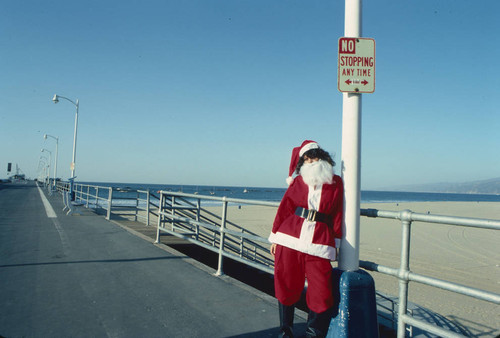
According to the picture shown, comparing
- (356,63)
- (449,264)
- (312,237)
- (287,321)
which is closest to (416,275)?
(312,237)

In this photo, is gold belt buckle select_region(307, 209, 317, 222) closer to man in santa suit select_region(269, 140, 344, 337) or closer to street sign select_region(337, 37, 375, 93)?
man in santa suit select_region(269, 140, 344, 337)

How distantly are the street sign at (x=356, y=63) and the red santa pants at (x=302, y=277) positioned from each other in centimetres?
130

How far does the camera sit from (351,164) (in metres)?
2.56

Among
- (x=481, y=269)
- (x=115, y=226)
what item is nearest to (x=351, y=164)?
(x=115, y=226)

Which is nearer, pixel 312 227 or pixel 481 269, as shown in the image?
pixel 312 227

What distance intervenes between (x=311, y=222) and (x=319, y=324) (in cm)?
74

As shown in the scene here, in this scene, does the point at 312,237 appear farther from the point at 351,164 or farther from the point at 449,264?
the point at 449,264

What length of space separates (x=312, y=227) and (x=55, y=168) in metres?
48.2

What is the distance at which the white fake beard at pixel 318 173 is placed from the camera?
8.10 feet

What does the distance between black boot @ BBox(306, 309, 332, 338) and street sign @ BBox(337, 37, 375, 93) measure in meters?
1.67

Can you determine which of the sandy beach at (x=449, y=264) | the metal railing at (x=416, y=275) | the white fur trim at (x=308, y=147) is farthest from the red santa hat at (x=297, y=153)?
the sandy beach at (x=449, y=264)

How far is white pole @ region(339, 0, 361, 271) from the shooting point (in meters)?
2.52

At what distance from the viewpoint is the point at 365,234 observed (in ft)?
60.3

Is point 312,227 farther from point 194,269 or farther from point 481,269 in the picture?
point 481,269
